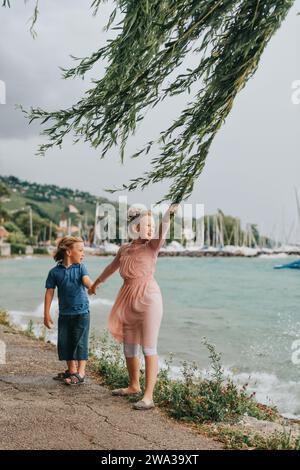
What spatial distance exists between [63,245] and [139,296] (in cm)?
98

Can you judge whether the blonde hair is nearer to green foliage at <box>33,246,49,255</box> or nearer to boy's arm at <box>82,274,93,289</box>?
boy's arm at <box>82,274,93,289</box>

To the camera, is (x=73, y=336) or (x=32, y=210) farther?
(x=32, y=210)

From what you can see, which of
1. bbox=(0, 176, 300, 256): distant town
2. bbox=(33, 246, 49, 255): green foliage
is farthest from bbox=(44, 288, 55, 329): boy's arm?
bbox=(33, 246, 49, 255): green foliage

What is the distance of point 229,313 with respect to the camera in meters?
32.4

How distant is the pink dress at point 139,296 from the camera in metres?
4.95

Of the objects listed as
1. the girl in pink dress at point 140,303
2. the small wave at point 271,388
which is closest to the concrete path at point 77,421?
the girl in pink dress at point 140,303

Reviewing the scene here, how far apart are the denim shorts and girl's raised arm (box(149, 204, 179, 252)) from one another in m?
1.07

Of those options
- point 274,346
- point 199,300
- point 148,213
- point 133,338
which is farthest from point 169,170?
point 199,300

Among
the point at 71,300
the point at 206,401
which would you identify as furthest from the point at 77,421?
the point at 71,300

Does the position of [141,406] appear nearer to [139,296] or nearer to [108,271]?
Result: [139,296]

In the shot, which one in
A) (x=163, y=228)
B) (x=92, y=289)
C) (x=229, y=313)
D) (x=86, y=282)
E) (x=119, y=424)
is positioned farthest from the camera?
(x=229, y=313)

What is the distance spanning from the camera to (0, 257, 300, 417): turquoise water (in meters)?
13.1

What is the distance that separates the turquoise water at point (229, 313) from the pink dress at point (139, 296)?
4.89 ft
